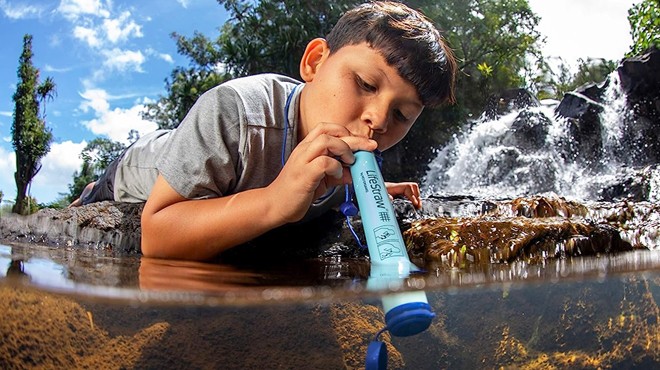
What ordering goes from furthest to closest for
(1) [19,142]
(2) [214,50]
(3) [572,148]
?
(2) [214,50] → (3) [572,148] → (1) [19,142]

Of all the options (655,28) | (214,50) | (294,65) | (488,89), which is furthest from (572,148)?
(214,50)

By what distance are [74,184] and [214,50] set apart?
5.61 m

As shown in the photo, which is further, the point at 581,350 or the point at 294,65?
the point at 294,65

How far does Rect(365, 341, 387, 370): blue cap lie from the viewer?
0.61 metres

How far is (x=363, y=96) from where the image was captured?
109 cm

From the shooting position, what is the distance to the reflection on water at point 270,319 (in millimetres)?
542

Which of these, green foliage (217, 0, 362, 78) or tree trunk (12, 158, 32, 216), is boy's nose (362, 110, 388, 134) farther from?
green foliage (217, 0, 362, 78)

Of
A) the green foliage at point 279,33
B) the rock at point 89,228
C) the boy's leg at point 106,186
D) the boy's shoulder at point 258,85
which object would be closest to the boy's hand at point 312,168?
the boy's shoulder at point 258,85

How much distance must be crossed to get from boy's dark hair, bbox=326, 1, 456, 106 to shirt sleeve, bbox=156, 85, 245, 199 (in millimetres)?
306

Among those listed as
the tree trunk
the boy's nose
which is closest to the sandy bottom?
the boy's nose

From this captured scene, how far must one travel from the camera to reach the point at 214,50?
1130cm

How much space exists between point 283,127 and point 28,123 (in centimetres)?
419

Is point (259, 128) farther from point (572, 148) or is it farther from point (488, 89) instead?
point (488, 89)

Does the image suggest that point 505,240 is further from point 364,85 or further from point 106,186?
point 106,186
